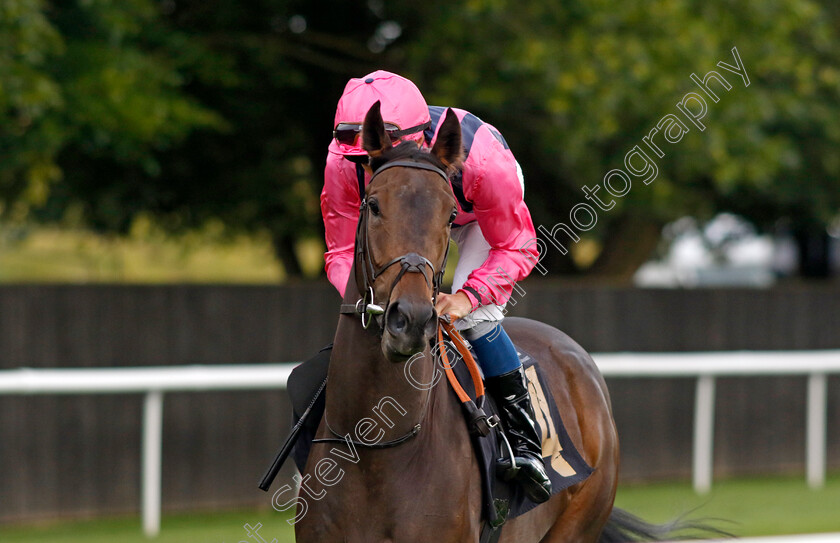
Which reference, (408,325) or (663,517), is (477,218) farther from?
(663,517)

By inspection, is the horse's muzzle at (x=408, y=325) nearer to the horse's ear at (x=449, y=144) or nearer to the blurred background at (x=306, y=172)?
the horse's ear at (x=449, y=144)

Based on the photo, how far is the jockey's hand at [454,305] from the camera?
3.06 m

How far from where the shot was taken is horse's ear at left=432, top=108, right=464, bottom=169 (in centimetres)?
294

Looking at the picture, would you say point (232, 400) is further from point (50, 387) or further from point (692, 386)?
point (692, 386)

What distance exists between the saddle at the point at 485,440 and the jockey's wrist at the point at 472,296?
240 millimetres

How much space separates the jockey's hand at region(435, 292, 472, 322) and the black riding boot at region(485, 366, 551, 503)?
436mm

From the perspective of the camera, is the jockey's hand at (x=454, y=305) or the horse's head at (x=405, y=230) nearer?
the horse's head at (x=405, y=230)

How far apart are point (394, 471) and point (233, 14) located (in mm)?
7064

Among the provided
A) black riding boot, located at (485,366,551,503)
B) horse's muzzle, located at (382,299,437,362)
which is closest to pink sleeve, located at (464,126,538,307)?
black riding boot, located at (485,366,551,503)

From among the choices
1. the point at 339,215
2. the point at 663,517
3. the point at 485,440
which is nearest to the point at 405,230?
the point at 339,215

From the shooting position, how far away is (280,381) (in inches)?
265

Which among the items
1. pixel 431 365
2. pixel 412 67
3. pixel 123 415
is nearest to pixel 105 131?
pixel 123 415

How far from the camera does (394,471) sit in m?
2.99

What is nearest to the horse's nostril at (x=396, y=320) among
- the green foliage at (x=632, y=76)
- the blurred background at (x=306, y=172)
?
the blurred background at (x=306, y=172)
